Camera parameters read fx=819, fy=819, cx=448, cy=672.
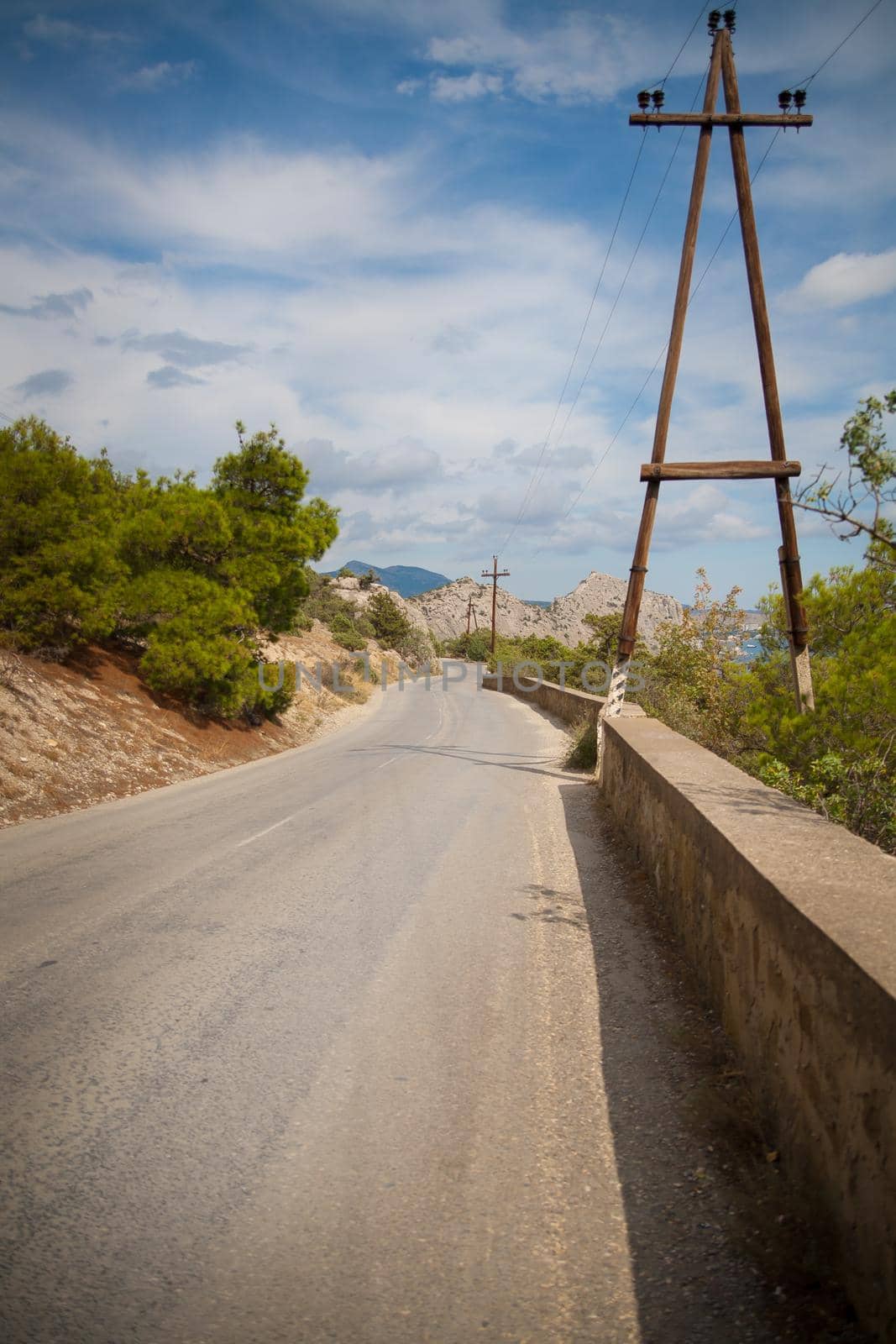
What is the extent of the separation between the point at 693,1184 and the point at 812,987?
0.98 meters

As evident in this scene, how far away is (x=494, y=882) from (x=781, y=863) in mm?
4009

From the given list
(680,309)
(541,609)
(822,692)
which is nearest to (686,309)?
(680,309)

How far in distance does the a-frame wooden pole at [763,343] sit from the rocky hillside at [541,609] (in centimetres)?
10613

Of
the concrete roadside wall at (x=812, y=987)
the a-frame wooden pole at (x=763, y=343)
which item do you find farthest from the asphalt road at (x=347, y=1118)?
the a-frame wooden pole at (x=763, y=343)

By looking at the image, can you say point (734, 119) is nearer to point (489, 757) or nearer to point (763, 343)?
point (763, 343)

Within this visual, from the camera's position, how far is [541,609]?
451 ft

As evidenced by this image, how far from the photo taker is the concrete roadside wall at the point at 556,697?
17275 mm

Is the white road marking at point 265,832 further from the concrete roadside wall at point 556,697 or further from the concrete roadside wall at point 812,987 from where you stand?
the concrete roadside wall at point 556,697

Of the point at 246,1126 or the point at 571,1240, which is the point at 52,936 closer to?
the point at 246,1126

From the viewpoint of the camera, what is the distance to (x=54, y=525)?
1494cm

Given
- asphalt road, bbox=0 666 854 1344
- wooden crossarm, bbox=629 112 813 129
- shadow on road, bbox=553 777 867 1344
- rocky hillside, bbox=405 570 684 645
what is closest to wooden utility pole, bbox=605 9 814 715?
wooden crossarm, bbox=629 112 813 129

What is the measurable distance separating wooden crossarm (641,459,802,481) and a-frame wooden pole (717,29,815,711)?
36 centimetres

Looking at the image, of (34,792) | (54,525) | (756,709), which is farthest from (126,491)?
(756,709)

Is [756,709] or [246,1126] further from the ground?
[756,709]
